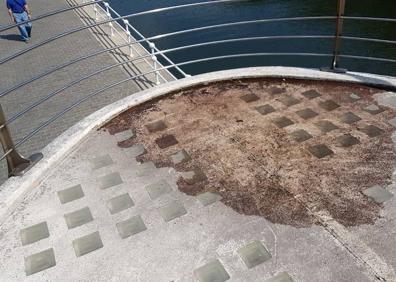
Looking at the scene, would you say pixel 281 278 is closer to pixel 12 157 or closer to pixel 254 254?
pixel 254 254

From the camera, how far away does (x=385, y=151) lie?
4418mm

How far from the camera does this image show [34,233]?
3830mm

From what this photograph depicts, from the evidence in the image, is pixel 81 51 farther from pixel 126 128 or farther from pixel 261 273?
pixel 261 273

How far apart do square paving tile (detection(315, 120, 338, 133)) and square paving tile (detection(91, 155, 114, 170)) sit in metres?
2.55

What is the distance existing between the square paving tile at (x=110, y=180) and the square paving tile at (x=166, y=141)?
26.7 inches

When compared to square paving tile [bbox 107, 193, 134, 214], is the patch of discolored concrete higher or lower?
higher

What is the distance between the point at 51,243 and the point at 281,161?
2.49 m

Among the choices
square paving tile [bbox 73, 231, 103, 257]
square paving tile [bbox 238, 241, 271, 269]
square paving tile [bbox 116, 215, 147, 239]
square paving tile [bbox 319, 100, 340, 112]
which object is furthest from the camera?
square paving tile [bbox 319, 100, 340, 112]

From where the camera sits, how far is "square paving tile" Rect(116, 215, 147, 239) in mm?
3756

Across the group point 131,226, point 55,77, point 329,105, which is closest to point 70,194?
point 131,226

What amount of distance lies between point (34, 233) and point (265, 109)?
3.19m

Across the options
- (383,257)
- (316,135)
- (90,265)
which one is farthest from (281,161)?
(90,265)

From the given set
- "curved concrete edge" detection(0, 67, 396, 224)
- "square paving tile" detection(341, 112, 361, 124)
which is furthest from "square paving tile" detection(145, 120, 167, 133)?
"square paving tile" detection(341, 112, 361, 124)

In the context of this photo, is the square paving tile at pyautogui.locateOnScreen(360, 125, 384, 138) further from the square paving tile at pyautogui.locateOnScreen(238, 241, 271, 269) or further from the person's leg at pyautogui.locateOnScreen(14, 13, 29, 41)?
the person's leg at pyautogui.locateOnScreen(14, 13, 29, 41)
